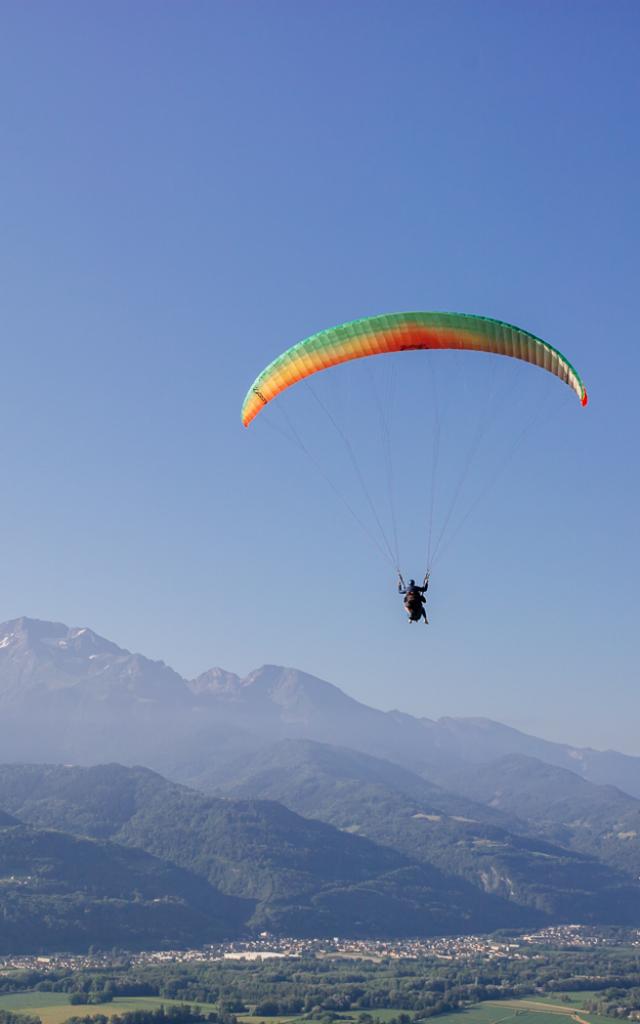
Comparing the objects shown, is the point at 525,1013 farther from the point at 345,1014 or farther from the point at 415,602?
the point at 415,602

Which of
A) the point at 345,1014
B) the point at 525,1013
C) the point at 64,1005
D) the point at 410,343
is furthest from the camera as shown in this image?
the point at 525,1013

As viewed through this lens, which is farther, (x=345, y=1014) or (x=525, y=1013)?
(x=525, y=1013)

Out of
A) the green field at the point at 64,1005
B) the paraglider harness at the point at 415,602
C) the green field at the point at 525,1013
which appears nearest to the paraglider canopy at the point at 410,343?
the paraglider harness at the point at 415,602

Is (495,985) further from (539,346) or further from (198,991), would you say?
(539,346)

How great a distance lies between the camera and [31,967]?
178500mm

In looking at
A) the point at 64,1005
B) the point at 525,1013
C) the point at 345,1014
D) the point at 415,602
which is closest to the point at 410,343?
the point at 415,602

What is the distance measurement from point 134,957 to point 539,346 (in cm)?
18111

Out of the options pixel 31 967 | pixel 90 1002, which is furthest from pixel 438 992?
pixel 31 967

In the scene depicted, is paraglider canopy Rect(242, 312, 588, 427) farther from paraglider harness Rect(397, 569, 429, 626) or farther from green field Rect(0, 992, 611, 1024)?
green field Rect(0, 992, 611, 1024)

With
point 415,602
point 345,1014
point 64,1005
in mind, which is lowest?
point 64,1005

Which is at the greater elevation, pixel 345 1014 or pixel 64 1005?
pixel 345 1014

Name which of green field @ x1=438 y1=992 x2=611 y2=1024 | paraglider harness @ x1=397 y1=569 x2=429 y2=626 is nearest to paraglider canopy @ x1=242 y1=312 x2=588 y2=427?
paraglider harness @ x1=397 y1=569 x2=429 y2=626

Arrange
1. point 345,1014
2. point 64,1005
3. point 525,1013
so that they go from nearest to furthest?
point 345,1014
point 64,1005
point 525,1013

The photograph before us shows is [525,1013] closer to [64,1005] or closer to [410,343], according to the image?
[64,1005]
